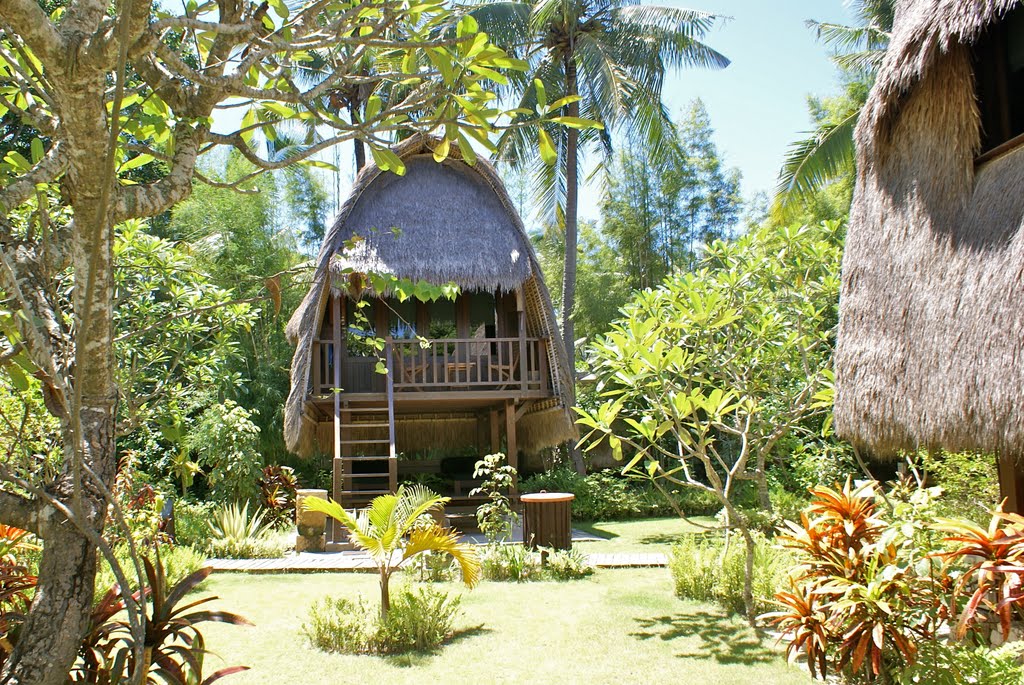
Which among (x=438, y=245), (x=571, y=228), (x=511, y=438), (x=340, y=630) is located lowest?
(x=340, y=630)

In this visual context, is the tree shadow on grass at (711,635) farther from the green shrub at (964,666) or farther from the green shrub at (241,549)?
the green shrub at (241,549)

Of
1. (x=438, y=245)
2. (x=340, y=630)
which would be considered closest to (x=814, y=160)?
(x=438, y=245)

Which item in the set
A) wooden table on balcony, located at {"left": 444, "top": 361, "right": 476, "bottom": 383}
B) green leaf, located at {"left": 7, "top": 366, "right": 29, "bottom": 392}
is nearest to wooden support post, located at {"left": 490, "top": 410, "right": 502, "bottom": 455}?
wooden table on balcony, located at {"left": 444, "top": 361, "right": 476, "bottom": 383}

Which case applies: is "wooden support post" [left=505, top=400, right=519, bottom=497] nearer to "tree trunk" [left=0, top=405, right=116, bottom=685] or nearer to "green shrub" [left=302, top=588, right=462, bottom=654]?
"green shrub" [left=302, top=588, right=462, bottom=654]

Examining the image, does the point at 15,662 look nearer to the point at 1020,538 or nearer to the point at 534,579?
the point at 1020,538

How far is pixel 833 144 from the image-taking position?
14211mm

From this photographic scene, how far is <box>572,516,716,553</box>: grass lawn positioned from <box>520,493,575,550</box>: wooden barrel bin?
0.86 meters

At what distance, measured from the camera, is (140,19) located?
226 cm

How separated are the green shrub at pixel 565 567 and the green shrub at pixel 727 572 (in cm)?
111

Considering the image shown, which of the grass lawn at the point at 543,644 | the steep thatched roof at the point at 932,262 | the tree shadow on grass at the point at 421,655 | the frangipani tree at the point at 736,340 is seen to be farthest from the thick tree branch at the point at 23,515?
the steep thatched roof at the point at 932,262

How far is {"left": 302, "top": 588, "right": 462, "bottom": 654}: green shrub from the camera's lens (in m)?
5.43

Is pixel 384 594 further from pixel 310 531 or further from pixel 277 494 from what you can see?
pixel 277 494

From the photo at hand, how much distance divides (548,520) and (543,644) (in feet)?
10.2

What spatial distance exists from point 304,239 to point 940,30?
1747 cm
